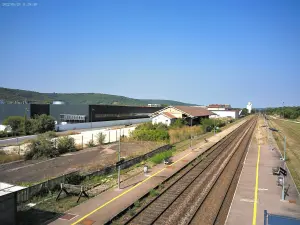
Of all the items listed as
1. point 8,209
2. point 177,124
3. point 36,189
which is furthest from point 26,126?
point 8,209

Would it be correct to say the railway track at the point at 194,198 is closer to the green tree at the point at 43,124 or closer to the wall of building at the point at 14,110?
the green tree at the point at 43,124

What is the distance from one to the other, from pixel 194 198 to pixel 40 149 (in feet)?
55.1

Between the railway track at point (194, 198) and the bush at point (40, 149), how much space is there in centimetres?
1358

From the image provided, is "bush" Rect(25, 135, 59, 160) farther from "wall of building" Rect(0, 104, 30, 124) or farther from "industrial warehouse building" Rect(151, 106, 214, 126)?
"wall of building" Rect(0, 104, 30, 124)

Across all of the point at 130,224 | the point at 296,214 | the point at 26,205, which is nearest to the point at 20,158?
the point at 26,205

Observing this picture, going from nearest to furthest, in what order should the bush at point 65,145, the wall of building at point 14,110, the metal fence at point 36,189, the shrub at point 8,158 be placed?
the metal fence at point 36,189 → the shrub at point 8,158 → the bush at point 65,145 → the wall of building at point 14,110

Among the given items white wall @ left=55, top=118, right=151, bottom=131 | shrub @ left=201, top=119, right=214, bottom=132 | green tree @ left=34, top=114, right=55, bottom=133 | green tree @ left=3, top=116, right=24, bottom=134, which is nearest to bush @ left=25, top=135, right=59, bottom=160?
green tree @ left=34, top=114, right=55, bottom=133

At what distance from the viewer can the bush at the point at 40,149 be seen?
24.8 metres

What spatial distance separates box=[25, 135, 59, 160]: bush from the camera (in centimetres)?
2483

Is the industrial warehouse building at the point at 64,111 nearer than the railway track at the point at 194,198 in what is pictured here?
No

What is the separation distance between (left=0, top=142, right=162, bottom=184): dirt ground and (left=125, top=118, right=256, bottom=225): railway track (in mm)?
7143

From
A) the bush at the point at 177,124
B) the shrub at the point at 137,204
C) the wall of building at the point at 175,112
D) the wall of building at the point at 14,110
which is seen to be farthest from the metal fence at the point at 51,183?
the wall of building at the point at 14,110

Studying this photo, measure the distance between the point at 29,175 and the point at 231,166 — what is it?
1705 centimetres

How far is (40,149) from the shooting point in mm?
25188
